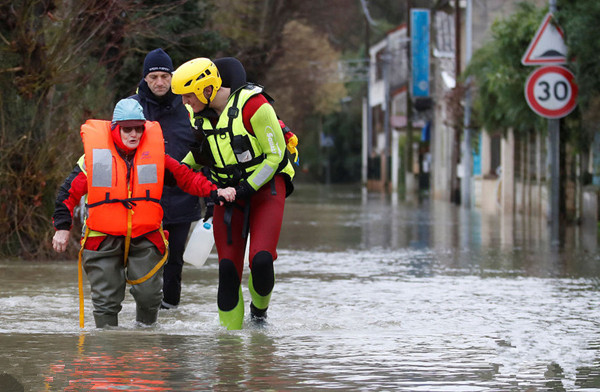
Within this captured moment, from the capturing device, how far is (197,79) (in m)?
8.22

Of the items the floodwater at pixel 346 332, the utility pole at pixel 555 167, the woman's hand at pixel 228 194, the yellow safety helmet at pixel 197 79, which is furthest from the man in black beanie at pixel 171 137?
the utility pole at pixel 555 167

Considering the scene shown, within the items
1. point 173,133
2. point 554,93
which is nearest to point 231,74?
point 173,133

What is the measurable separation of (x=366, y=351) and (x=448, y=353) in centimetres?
41

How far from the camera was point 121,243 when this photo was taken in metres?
8.23

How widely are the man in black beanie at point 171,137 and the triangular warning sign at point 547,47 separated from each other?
956 cm

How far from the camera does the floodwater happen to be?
249 inches

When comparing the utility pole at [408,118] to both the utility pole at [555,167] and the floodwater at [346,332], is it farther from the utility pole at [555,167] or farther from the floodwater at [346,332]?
the floodwater at [346,332]

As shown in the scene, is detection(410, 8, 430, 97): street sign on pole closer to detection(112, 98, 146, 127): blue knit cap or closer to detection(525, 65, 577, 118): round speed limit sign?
detection(525, 65, 577, 118): round speed limit sign

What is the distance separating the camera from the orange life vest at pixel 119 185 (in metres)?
8.05

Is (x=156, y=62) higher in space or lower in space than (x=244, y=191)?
higher

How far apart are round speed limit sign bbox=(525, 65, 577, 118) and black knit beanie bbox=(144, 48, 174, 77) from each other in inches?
376

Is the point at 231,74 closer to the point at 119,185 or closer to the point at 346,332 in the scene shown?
the point at 119,185

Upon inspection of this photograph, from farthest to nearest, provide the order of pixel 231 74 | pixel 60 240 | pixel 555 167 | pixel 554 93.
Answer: pixel 555 167 < pixel 554 93 < pixel 231 74 < pixel 60 240

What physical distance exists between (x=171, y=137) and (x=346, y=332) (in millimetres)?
2101
